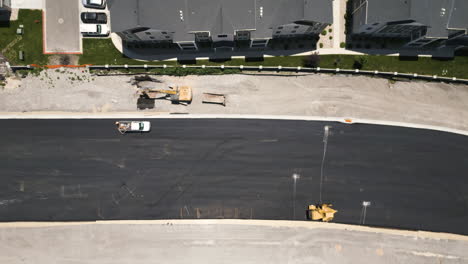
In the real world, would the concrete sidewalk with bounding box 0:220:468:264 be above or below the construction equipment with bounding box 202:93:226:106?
below

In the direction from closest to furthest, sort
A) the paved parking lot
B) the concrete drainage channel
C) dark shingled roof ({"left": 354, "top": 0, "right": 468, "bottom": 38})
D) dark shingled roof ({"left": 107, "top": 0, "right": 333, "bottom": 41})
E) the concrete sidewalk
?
dark shingled roof ({"left": 354, "top": 0, "right": 468, "bottom": 38}), dark shingled roof ({"left": 107, "top": 0, "right": 333, "bottom": 41}), the concrete sidewalk, the concrete drainage channel, the paved parking lot

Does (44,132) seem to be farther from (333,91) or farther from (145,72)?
(333,91)

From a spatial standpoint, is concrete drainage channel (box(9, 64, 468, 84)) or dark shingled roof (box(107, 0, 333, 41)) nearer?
dark shingled roof (box(107, 0, 333, 41))

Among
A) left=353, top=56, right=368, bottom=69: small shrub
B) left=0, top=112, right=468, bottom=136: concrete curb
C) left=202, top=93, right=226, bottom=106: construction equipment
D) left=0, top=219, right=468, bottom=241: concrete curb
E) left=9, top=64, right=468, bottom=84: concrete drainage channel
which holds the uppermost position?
left=353, top=56, right=368, bottom=69: small shrub

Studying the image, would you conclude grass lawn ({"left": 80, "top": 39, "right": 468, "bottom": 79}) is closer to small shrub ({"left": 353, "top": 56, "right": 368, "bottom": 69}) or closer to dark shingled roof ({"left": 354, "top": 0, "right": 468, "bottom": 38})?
small shrub ({"left": 353, "top": 56, "right": 368, "bottom": 69})

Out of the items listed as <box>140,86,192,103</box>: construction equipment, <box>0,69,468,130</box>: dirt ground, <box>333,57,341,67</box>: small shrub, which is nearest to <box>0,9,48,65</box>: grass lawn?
<box>0,69,468,130</box>: dirt ground

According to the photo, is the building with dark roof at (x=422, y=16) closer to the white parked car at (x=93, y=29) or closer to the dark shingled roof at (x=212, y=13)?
the dark shingled roof at (x=212, y=13)

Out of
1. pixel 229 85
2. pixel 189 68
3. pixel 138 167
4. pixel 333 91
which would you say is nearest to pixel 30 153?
pixel 138 167
